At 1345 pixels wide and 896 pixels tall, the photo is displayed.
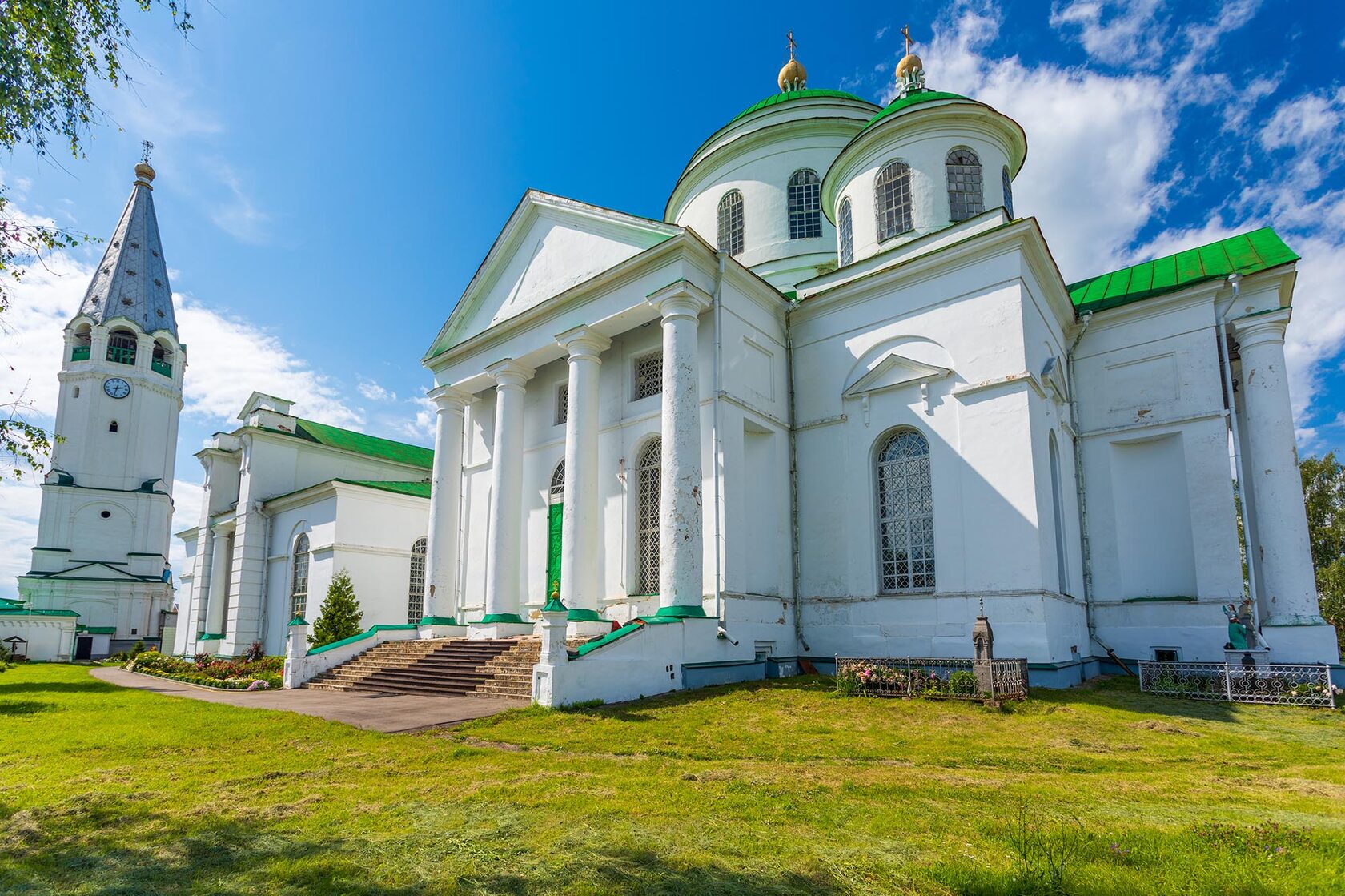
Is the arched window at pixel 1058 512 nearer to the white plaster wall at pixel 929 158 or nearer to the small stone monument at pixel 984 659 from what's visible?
the small stone monument at pixel 984 659

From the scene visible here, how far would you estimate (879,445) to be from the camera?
16422 millimetres

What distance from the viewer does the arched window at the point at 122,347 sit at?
4312 centimetres

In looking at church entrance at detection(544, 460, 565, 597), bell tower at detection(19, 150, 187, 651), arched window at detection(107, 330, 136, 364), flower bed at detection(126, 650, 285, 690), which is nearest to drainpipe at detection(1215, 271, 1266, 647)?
church entrance at detection(544, 460, 565, 597)

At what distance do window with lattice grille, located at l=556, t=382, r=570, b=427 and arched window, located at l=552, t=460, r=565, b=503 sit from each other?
1.13 m

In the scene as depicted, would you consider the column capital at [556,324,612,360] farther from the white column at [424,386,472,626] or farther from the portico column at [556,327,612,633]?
the white column at [424,386,472,626]

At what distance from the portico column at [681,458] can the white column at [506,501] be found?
524 centimetres

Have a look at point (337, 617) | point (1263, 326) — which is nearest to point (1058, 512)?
point (1263, 326)

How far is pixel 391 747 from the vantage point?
8.91 meters

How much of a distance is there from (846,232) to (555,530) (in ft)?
35.0

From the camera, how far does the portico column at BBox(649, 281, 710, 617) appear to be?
47.6 feet

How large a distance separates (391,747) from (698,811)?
4678 millimetres

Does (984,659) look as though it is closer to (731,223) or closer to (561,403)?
(561,403)

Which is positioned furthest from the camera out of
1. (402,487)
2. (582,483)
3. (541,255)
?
→ (402,487)

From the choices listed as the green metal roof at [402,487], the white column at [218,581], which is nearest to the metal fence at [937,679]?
the green metal roof at [402,487]
